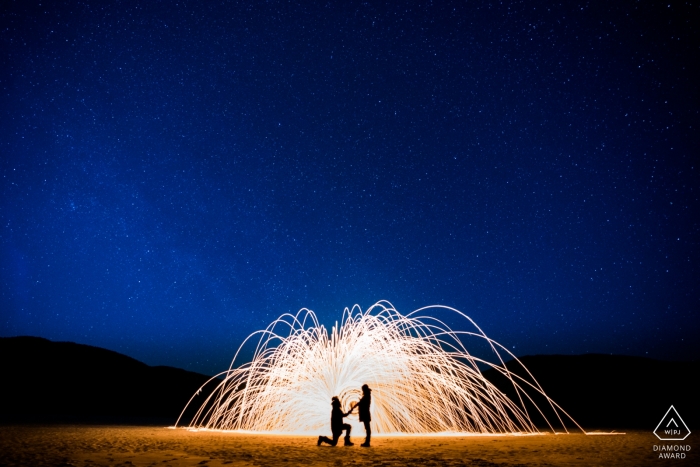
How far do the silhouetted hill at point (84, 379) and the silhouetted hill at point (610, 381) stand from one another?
126 feet

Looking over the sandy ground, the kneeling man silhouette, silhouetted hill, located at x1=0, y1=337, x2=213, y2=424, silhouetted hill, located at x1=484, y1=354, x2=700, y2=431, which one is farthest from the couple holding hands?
silhouetted hill, located at x1=0, y1=337, x2=213, y2=424

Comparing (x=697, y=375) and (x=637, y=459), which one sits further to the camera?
(x=697, y=375)

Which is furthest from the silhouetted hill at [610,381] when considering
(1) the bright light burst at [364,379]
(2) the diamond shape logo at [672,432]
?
(1) the bright light burst at [364,379]

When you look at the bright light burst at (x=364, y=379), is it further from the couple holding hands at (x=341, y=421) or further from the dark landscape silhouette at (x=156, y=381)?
the dark landscape silhouette at (x=156, y=381)

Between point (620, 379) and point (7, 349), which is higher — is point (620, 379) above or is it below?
below

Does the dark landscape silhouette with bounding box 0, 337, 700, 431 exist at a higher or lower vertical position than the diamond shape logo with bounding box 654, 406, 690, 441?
higher

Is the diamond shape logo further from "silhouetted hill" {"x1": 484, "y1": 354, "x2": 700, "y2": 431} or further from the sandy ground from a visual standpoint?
"silhouetted hill" {"x1": 484, "y1": 354, "x2": 700, "y2": 431}

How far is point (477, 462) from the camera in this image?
1070cm

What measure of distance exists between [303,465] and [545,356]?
83.3m

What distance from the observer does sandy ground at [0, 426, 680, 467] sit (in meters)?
10.6

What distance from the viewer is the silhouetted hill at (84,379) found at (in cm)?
5928

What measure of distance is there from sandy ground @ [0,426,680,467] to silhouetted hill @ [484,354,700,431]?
121ft

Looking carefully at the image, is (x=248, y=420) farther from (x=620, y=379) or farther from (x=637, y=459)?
(x=620, y=379)

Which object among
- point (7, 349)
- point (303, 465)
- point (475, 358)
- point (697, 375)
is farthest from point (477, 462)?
point (7, 349)
